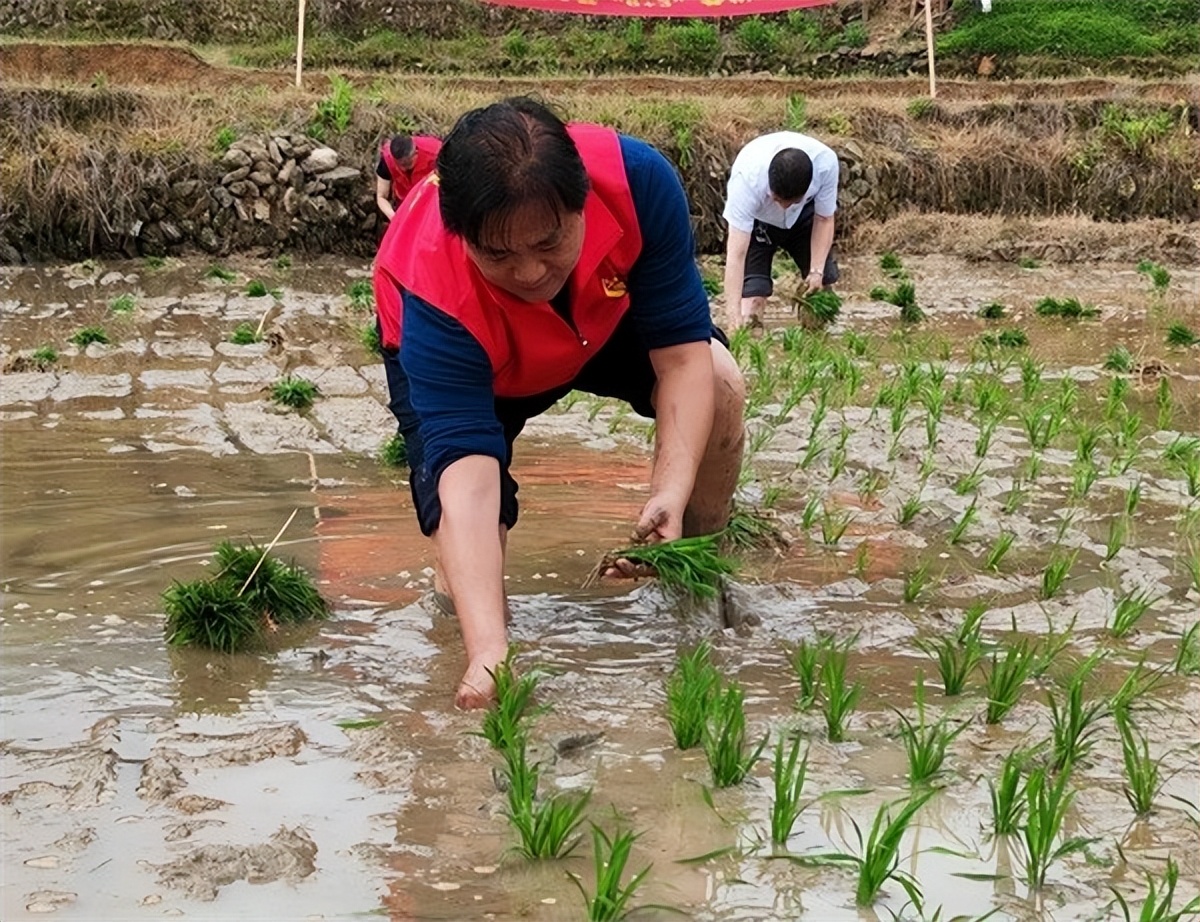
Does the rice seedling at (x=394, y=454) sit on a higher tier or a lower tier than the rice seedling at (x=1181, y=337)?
higher

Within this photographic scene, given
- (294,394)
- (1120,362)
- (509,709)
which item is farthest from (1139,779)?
(1120,362)

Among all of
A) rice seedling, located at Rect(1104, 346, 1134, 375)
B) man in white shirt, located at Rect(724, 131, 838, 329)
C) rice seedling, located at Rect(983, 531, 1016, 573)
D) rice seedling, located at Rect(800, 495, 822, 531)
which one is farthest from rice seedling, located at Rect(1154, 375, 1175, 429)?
man in white shirt, located at Rect(724, 131, 838, 329)

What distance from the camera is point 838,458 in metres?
5.03

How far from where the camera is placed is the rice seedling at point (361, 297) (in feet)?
31.1

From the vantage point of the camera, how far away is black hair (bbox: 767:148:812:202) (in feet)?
25.0

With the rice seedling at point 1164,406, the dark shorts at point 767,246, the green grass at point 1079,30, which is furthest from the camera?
the green grass at point 1079,30

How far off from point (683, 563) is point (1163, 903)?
1.43m

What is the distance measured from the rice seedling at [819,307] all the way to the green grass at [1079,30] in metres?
17.2

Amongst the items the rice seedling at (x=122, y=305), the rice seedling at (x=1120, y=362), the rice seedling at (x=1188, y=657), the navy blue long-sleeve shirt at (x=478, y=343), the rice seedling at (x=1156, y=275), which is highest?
the navy blue long-sleeve shirt at (x=478, y=343)

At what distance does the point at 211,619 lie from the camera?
10.6ft

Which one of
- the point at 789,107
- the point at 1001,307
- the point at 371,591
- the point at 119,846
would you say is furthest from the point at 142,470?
the point at 789,107

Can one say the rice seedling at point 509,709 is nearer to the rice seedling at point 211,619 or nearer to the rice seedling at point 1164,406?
the rice seedling at point 211,619

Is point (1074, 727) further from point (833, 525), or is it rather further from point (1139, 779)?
point (833, 525)

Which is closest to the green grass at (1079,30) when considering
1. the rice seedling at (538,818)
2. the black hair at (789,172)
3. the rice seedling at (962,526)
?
the black hair at (789,172)
